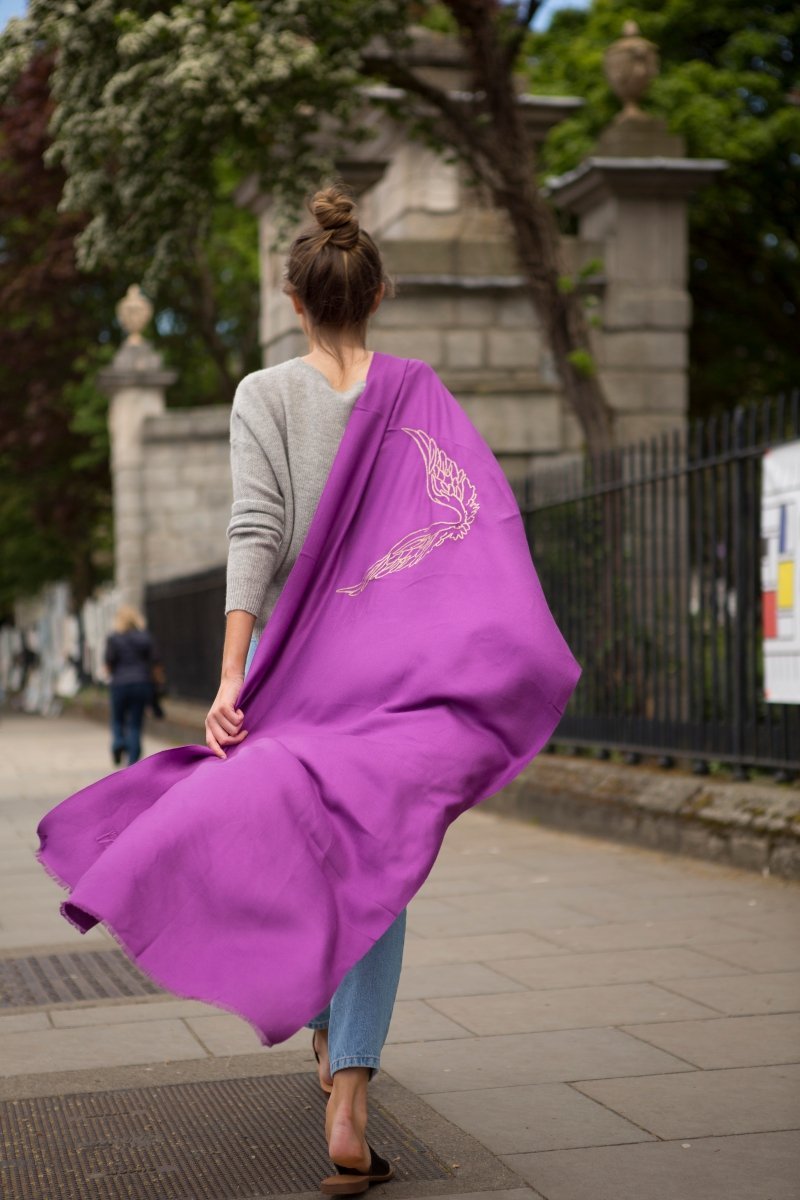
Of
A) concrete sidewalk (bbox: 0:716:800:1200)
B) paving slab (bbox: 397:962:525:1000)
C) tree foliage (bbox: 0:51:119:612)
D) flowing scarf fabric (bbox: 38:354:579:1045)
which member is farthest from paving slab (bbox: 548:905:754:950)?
tree foliage (bbox: 0:51:119:612)

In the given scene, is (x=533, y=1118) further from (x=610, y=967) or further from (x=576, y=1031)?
(x=610, y=967)

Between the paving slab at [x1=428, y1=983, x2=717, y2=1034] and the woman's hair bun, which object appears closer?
the woman's hair bun

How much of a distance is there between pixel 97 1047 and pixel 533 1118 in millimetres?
1445

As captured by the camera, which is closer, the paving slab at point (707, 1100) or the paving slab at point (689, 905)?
the paving slab at point (707, 1100)

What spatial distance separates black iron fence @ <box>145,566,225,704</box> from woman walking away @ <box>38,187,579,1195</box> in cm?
1422

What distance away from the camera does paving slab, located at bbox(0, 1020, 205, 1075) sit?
4.73 metres

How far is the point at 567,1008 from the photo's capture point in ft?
17.3

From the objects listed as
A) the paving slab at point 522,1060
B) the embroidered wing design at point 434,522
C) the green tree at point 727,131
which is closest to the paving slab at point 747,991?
→ the paving slab at point 522,1060

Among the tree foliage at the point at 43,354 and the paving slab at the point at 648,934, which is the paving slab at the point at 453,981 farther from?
the tree foliage at the point at 43,354

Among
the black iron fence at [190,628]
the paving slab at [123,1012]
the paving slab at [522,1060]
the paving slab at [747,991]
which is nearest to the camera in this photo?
the paving slab at [522,1060]

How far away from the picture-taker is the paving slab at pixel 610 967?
568 cm

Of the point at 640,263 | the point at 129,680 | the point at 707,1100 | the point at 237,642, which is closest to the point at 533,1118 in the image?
the point at 707,1100

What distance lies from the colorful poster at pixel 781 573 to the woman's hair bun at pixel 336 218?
175 inches

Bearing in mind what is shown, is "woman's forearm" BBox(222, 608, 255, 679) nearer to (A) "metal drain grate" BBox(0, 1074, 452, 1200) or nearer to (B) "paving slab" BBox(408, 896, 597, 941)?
(A) "metal drain grate" BBox(0, 1074, 452, 1200)
